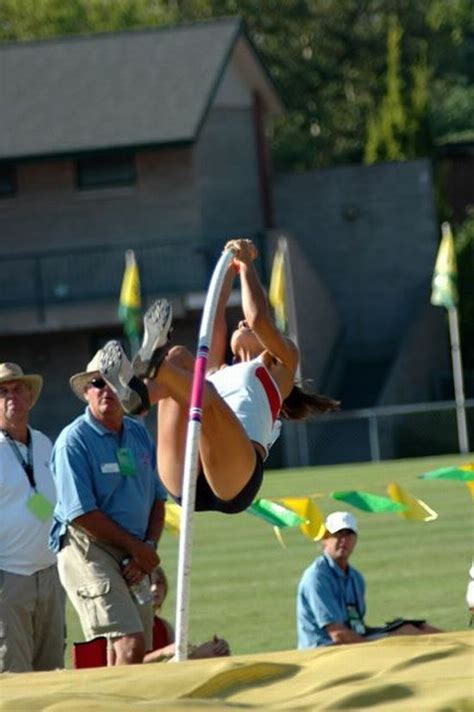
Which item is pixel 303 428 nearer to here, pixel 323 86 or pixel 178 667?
pixel 178 667

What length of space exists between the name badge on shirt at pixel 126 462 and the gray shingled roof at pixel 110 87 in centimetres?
3006

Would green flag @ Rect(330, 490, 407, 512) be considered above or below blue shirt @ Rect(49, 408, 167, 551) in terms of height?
below

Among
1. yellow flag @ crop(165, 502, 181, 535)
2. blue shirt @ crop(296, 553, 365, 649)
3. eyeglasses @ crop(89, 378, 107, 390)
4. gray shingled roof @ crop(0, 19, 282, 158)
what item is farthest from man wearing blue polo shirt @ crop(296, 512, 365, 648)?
gray shingled roof @ crop(0, 19, 282, 158)

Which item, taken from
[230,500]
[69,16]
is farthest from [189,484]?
[69,16]

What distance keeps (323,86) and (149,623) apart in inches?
2292

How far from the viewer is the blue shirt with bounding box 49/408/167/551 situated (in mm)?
9578

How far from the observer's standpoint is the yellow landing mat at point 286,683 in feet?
20.3

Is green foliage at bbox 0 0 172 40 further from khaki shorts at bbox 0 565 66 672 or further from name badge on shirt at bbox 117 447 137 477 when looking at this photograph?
name badge on shirt at bbox 117 447 137 477

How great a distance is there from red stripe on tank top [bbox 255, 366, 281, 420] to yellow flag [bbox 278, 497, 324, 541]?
2535 mm

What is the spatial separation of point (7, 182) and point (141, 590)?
105 ft

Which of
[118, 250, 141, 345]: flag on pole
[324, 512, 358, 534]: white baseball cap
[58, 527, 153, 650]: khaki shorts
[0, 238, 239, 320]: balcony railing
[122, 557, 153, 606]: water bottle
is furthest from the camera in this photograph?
[0, 238, 239, 320]: balcony railing

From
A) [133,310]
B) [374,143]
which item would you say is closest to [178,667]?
[133,310]

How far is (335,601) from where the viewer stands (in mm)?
11820

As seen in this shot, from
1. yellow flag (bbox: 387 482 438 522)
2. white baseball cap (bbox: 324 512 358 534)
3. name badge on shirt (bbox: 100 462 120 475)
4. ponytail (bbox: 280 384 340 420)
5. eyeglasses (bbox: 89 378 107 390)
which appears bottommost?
white baseball cap (bbox: 324 512 358 534)
